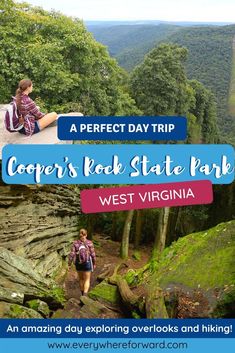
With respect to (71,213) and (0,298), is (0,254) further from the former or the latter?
(71,213)


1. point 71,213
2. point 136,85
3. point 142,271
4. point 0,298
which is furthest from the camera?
point 136,85

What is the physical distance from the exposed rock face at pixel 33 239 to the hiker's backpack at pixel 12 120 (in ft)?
5.39

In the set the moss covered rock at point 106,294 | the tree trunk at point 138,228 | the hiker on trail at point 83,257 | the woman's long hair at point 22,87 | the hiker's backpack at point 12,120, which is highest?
the woman's long hair at point 22,87

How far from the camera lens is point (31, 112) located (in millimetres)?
5359

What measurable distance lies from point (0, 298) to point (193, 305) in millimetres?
2107

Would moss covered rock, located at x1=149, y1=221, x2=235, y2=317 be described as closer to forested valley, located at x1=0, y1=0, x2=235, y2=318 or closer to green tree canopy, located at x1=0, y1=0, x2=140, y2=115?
forested valley, located at x1=0, y1=0, x2=235, y2=318

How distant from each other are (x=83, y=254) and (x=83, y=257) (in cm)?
5

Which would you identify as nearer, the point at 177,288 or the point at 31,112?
the point at 31,112

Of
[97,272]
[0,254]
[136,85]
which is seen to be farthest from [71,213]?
[136,85]

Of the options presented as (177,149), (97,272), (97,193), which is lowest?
(97,272)

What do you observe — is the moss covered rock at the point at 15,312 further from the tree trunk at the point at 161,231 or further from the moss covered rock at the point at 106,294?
the tree trunk at the point at 161,231

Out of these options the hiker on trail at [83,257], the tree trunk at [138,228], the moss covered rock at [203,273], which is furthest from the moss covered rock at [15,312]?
the tree trunk at [138,228]

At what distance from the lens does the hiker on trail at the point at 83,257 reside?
661 centimetres

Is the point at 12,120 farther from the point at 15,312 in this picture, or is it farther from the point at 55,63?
the point at 55,63
